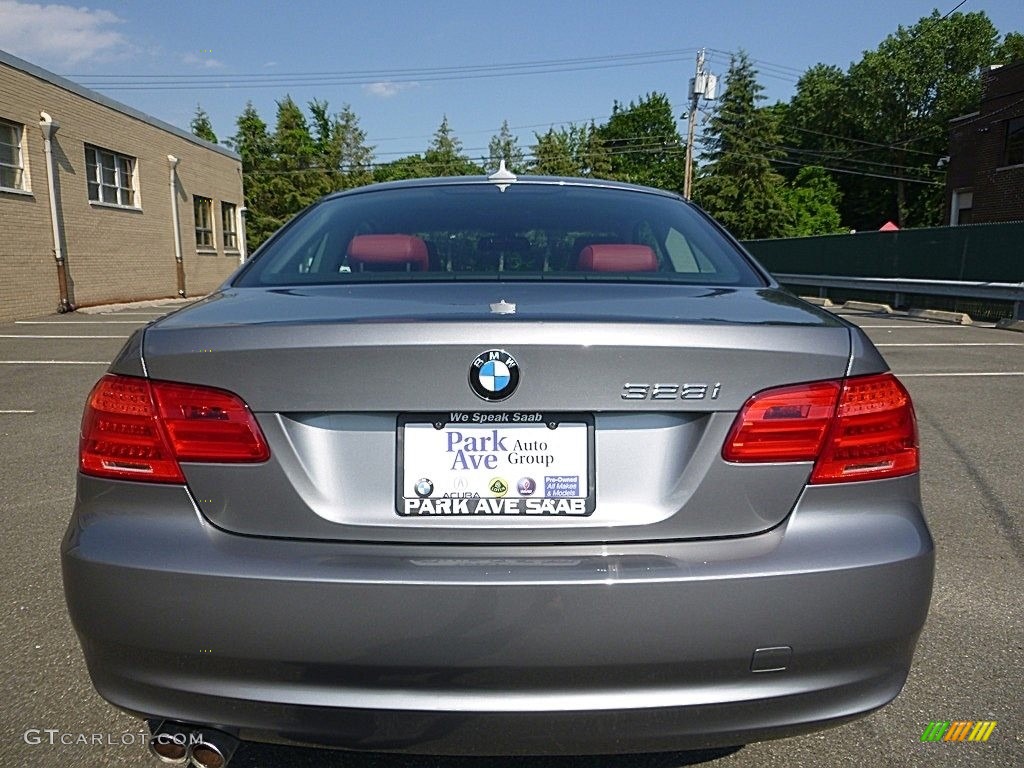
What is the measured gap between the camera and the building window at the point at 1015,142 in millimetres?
25703

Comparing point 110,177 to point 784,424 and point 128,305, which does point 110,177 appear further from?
point 784,424

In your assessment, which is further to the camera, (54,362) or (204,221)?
(204,221)

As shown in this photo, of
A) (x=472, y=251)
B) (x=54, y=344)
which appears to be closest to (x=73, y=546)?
(x=472, y=251)

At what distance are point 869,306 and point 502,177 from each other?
58.3ft

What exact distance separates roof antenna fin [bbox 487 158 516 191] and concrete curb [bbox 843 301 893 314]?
1657 centimetres

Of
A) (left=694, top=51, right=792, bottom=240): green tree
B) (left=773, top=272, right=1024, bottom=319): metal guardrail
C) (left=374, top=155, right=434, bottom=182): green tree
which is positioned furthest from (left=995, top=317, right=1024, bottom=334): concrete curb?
(left=374, top=155, right=434, bottom=182): green tree

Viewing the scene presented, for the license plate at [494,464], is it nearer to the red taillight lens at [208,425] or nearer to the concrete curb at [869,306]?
the red taillight lens at [208,425]

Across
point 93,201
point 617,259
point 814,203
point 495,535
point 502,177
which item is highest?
point 814,203

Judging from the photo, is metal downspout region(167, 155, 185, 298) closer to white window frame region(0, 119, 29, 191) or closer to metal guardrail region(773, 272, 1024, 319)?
white window frame region(0, 119, 29, 191)

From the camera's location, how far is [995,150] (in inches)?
1061

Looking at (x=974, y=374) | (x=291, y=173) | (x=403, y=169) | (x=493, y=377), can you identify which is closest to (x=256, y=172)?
(x=291, y=173)

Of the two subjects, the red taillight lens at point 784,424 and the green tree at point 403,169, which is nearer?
the red taillight lens at point 784,424

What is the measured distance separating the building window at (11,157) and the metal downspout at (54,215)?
61 centimetres

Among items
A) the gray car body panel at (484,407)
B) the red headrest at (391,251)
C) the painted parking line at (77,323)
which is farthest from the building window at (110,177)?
the gray car body panel at (484,407)
